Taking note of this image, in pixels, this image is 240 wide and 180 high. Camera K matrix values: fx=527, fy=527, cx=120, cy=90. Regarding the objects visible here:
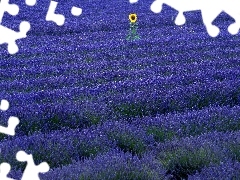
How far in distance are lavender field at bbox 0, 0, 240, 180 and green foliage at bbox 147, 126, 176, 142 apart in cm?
1

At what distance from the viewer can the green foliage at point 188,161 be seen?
17.9ft

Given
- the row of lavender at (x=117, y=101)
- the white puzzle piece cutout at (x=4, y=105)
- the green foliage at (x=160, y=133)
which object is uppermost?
the white puzzle piece cutout at (x=4, y=105)

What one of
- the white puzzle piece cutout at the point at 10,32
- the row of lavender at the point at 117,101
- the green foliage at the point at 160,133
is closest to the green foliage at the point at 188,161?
the green foliage at the point at 160,133

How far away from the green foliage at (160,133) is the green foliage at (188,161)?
33.4 inches

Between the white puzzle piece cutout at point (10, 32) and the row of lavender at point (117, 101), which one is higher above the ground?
the white puzzle piece cutout at point (10, 32)

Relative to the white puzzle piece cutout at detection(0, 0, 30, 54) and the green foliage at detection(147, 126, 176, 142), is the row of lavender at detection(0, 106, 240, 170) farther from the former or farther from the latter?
the white puzzle piece cutout at detection(0, 0, 30, 54)

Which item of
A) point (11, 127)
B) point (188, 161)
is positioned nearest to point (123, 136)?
point (188, 161)

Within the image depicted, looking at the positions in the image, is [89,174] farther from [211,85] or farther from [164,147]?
[211,85]

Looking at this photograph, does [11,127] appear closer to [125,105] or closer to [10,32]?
[10,32]

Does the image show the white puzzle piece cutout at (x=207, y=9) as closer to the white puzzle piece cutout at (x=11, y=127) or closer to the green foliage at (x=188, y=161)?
the green foliage at (x=188, y=161)

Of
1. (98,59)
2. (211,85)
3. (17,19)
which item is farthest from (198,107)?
(17,19)

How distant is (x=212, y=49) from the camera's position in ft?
42.3

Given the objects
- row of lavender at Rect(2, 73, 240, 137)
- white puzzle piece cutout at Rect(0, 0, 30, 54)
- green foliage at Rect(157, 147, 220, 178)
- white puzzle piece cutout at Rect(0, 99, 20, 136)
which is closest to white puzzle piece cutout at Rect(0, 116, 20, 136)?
white puzzle piece cutout at Rect(0, 99, 20, 136)

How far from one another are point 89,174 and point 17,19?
572 inches
